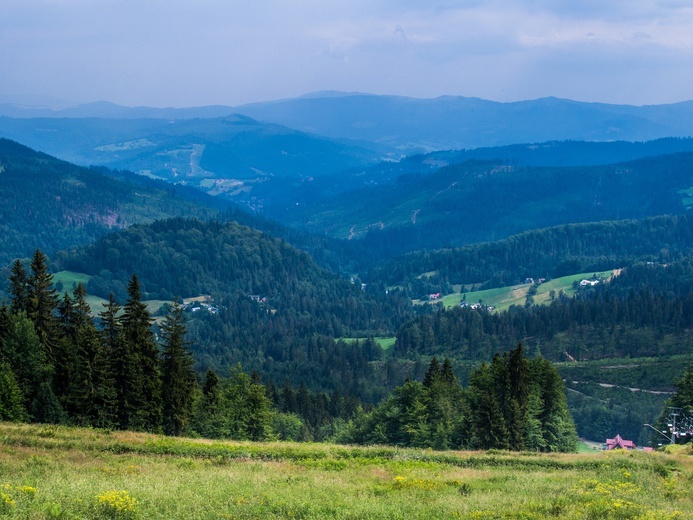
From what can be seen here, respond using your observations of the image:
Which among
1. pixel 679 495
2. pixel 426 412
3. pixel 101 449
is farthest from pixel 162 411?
pixel 679 495

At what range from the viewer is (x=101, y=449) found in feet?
145

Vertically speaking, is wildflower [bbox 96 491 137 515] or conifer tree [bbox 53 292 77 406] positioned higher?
wildflower [bbox 96 491 137 515]

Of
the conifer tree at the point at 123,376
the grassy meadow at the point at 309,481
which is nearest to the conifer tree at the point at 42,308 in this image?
the conifer tree at the point at 123,376

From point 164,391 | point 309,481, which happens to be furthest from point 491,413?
point 309,481

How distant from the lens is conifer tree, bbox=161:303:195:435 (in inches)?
2375

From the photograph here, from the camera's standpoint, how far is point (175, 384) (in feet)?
198

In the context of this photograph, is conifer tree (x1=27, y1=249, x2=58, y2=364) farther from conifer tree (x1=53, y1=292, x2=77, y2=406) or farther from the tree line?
the tree line

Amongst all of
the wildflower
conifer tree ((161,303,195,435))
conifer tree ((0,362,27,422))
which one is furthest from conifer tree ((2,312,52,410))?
the wildflower

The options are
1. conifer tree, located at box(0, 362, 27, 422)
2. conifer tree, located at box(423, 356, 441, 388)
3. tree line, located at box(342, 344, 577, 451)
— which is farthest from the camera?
conifer tree, located at box(423, 356, 441, 388)

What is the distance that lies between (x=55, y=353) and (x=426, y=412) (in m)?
33.5

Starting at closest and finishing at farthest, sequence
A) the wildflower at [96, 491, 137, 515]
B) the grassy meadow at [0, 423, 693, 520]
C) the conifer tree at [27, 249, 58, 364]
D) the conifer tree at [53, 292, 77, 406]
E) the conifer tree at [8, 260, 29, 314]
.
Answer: the wildflower at [96, 491, 137, 515] < the grassy meadow at [0, 423, 693, 520] < the conifer tree at [53, 292, 77, 406] < the conifer tree at [27, 249, 58, 364] < the conifer tree at [8, 260, 29, 314]

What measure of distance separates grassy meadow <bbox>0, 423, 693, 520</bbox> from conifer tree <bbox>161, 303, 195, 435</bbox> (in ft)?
29.3

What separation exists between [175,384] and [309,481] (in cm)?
2678

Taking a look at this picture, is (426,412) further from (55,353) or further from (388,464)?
(55,353)
